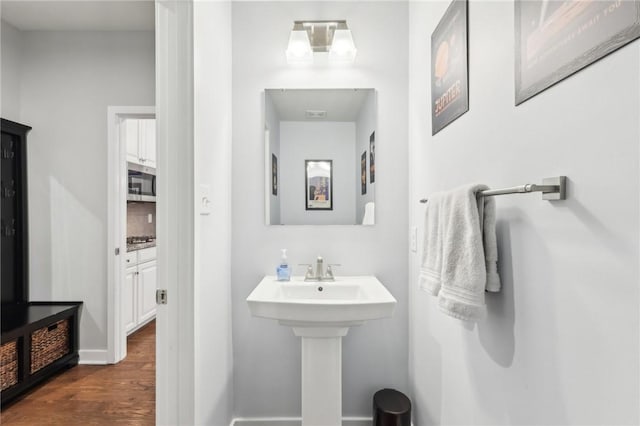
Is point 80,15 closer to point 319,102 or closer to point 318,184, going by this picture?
point 319,102

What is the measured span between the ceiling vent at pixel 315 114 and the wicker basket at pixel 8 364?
7.89ft

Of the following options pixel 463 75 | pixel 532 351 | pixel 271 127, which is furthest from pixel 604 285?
pixel 271 127

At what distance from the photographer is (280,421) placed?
196 cm

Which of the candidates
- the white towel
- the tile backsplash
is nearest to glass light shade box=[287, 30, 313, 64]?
the white towel

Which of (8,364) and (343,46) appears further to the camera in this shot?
(8,364)

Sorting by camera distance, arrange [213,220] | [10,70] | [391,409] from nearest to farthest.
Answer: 1. [213,220]
2. [391,409]
3. [10,70]

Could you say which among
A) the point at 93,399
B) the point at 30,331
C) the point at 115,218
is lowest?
the point at 93,399

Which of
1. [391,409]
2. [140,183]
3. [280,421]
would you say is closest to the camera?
[391,409]

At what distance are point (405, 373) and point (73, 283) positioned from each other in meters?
2.69

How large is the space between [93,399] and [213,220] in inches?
69.2

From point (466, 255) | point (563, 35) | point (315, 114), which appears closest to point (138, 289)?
point (315, 114)

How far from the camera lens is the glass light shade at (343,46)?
1868mm

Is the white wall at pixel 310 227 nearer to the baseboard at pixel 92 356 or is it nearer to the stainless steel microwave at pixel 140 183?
the baseboard at pixel 92 356

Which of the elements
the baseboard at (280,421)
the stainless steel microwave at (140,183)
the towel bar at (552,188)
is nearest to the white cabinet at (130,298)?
the stainless steel microwave at (140,183)
